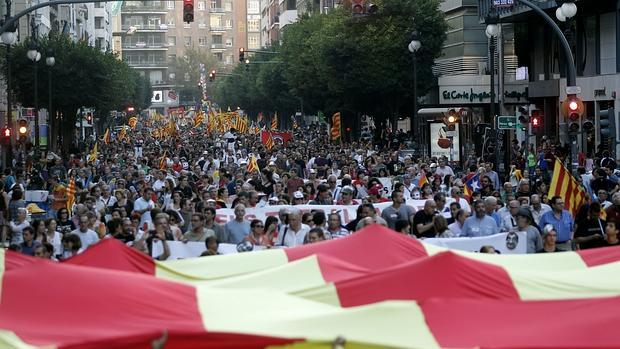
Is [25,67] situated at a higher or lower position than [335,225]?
higher

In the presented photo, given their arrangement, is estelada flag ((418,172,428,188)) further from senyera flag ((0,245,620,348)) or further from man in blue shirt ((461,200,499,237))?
senyera flag ((0,245,620,348))

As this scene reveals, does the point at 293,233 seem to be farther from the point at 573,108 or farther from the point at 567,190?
the point at 573,108

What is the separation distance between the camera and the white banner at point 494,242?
659 inches

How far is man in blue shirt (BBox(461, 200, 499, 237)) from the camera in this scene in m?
18.0

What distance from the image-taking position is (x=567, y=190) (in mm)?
22438

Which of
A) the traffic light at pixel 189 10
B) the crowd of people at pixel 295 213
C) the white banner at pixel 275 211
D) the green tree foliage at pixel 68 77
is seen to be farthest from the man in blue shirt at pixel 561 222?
the green tree foliage at pixel 68 77

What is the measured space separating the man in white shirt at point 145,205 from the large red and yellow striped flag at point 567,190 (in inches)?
234

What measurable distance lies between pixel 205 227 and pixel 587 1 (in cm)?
3403

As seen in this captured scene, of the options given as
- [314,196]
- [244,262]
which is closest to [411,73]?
[314,196]

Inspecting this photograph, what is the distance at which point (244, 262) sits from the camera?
13.8 meters

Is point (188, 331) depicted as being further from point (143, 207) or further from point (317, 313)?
point (143, 207)

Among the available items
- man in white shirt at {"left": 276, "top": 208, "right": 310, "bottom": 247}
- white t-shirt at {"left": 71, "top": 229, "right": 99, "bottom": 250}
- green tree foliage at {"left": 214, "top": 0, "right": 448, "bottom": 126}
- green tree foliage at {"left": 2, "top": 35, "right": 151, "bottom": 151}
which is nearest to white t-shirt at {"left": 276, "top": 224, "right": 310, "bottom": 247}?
man in white shirt at {"left": 276, "top": 208, "right": 310, "bottom": 247}

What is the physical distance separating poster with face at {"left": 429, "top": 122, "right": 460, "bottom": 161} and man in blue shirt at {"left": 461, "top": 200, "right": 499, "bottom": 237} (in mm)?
23919

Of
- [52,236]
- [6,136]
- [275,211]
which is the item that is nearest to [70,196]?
[275,211]
